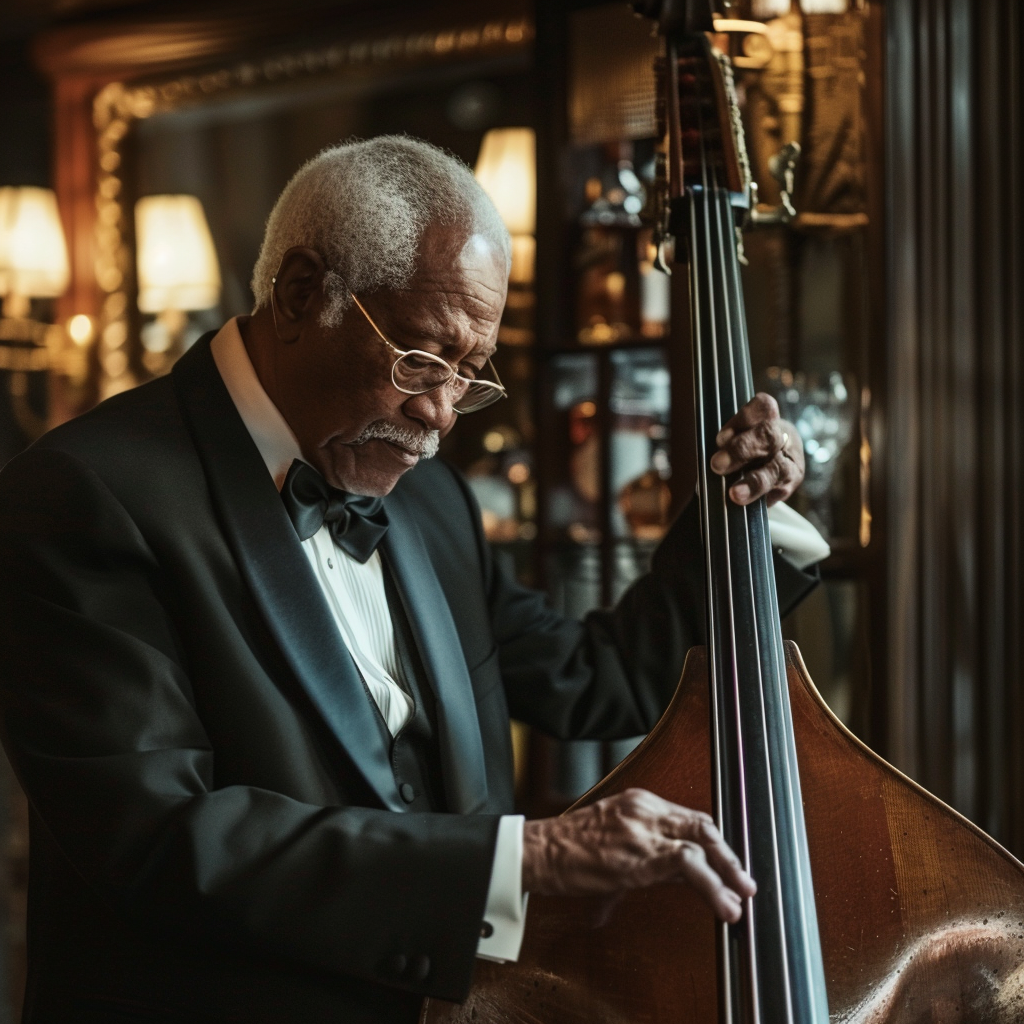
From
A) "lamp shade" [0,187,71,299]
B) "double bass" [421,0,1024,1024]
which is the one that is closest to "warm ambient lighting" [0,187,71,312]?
"lamp shade" [0,187,71,299]

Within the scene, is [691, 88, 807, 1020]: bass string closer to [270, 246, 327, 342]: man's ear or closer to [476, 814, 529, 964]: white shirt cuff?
[476, 814, 529, 964]: white shirt cuff

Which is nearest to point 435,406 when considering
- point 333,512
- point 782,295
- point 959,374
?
point 333,512

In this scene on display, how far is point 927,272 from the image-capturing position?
1872mm

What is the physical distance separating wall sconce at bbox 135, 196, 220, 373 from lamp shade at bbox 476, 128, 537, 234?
1161 mm

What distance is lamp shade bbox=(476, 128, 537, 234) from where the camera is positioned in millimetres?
2932

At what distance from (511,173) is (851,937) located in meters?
2.40

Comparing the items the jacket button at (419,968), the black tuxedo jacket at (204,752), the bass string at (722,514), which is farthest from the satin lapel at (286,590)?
the bass string at (722,514)

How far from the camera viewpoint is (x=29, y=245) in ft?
11.8

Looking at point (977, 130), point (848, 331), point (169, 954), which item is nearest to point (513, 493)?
point (848, 331)

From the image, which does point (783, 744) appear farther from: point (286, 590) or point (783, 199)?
point (783, 199)

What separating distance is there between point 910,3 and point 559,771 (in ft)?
5.18

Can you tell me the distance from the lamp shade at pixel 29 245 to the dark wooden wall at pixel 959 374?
2.74 metres

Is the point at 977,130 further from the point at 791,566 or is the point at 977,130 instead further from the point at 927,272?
the point at 791,566

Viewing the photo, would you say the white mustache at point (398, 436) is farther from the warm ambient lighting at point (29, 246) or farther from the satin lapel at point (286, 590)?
the warm ambient lighting at point (29, 246)
